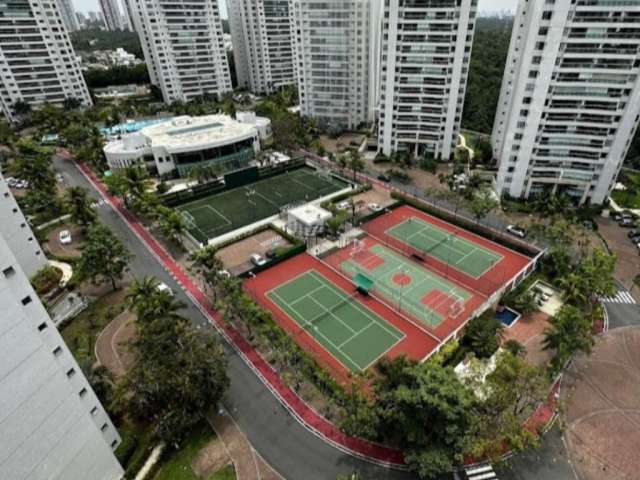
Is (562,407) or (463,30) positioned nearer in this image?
(562,407)

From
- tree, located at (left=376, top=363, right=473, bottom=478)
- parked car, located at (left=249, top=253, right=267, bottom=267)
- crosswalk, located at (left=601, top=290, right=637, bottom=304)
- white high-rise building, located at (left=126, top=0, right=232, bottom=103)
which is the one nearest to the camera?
tree, located at (left=376, top=363, right=473, bottom=478)

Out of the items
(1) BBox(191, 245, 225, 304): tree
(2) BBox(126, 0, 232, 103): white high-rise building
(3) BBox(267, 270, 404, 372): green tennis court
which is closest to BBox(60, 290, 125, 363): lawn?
(1) BBox(191, 245, 225, 304): tree

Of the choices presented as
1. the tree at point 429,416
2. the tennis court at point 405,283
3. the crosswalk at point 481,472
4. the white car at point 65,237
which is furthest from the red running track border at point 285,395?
the tennis court at point 405,283

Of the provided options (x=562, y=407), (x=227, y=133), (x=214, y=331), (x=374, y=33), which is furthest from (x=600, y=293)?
(x=374, y=33)

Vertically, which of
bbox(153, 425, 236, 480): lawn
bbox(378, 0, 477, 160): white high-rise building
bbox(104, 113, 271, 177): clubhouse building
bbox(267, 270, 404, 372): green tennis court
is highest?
bbox(378, 0, 477, 160): white high-rise building

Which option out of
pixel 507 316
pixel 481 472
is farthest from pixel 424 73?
pixel 481 472

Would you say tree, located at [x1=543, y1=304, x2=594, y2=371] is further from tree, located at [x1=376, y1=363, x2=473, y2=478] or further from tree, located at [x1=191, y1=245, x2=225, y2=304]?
tree, located at [x1=191, y1=245, x2=225, y2=304]

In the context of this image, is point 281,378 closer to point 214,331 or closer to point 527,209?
point 214,331
